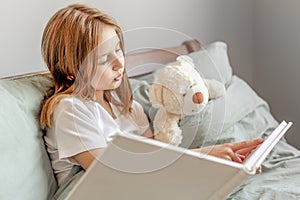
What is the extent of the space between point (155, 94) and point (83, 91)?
0.24 meters

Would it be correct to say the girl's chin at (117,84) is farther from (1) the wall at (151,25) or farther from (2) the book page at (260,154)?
(2) the book page at (260,154)

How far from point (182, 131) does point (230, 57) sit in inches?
48.1

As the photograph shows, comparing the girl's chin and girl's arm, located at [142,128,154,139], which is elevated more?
the girl's chin

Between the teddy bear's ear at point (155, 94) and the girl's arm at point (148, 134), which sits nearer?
the girl's arm at point (148, 134)

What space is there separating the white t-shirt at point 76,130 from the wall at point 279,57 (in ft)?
4.06

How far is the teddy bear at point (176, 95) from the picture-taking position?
1.37m

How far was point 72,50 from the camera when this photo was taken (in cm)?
133

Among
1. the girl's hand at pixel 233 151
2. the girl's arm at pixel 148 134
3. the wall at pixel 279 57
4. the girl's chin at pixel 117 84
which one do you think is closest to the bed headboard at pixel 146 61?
the girl's chin at pixel 117 84

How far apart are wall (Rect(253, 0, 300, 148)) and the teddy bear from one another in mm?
1004

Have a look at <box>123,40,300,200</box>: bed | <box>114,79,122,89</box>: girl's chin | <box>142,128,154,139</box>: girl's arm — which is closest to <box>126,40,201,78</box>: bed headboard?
<box>123,40,300,200</box>: bed

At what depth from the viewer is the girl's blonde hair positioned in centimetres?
131

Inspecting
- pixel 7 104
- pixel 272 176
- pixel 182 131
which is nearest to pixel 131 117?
pixel 182 131

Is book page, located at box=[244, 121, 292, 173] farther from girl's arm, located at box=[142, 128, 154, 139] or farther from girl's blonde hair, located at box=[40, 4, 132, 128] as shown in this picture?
girl's blonde hair, located at box=[40, 4, 132, 128]

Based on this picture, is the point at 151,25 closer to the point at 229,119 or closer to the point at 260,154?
the point at 229,119
